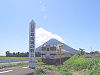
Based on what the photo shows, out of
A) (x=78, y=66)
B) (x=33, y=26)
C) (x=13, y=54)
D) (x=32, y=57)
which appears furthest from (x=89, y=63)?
(x=13, y=54)

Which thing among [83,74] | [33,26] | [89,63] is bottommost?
[83,74]

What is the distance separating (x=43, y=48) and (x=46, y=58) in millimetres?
5359

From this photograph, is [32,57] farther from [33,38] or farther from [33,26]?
[33,26]

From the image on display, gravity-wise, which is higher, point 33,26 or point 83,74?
point 33,26

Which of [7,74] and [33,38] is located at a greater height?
[33,38]

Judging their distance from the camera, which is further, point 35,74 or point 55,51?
point 55,51

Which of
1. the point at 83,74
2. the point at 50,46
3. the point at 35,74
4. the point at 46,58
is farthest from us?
the point at 50,46

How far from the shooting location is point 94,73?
38.2 ft

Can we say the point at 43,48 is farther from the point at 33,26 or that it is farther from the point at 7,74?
the point at 7,74

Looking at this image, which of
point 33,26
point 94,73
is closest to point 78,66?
point 94,73

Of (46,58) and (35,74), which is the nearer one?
(35,74)

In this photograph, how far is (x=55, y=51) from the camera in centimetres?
2706

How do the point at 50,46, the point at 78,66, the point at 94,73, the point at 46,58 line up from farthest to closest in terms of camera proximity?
the point at 50,46, the point at 46,58, the point at 78,66, the point at 94,73

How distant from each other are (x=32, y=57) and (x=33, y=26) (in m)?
3.40
